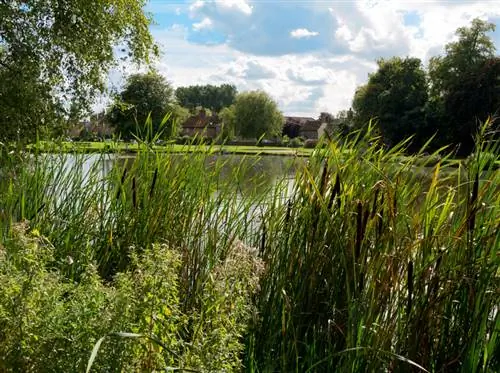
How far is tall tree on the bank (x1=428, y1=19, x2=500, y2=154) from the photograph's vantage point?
4012 centimetres

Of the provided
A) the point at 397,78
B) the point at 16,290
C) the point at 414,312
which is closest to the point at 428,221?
the point at 414,312

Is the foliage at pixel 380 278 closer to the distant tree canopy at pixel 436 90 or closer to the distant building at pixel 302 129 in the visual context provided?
the distant tree canopy at pixel 436 90

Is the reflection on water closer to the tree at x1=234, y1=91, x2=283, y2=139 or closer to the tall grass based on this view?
the tall grass

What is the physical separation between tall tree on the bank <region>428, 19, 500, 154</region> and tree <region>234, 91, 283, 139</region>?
95.1 feet

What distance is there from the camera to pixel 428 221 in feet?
8.81

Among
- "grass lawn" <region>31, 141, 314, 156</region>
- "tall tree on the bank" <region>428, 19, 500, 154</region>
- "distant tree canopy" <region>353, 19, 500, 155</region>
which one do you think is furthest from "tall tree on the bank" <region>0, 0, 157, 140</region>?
"distant tree canopy" <region>353, 19, 500, 155</region>

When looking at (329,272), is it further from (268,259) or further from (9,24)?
(9,24)

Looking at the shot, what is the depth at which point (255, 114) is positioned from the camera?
258ft

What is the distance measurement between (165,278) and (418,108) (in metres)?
48.5

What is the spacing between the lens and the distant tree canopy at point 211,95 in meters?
132

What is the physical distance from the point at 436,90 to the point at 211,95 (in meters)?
90.0

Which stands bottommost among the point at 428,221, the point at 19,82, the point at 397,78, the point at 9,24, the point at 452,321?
the point at 452,321

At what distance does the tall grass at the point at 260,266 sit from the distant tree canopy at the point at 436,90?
3861 centimetres

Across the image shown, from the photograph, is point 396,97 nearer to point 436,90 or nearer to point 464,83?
point 436,90
